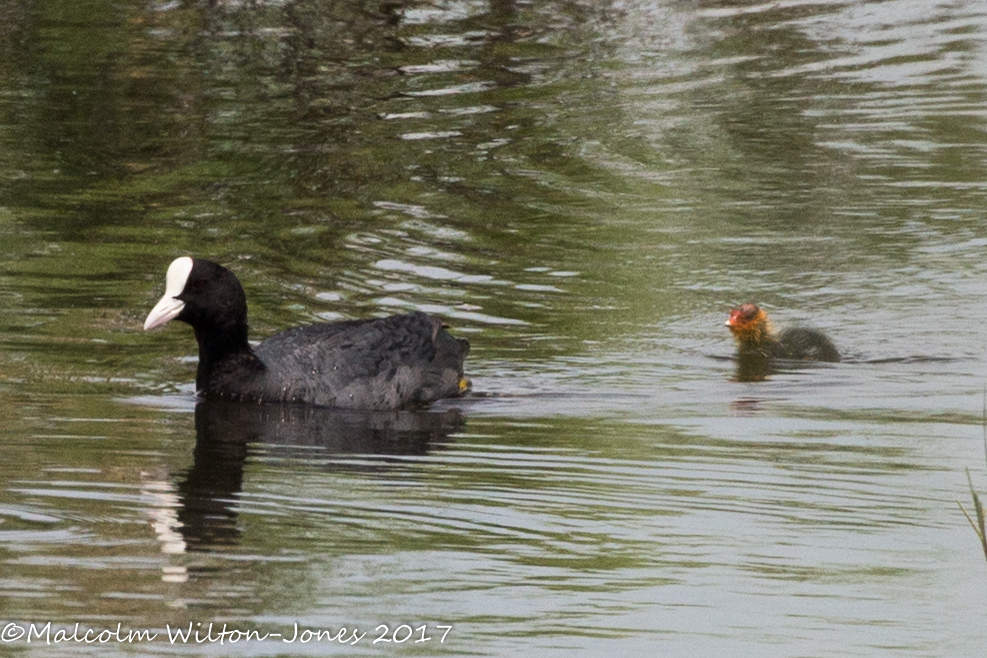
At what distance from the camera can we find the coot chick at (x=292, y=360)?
970 centimetres

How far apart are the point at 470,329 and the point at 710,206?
355 cm

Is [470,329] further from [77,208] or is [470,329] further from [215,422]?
[77,208]

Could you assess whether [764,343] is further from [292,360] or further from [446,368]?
[292,360]

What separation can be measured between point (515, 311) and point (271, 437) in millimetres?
2792

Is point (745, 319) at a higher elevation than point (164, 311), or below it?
below

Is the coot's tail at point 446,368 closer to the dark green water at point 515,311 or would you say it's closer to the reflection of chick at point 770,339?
the dark green water at point 515,311

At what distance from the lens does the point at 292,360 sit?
9.75 meters

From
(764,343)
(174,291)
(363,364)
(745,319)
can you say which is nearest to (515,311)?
(745,319)

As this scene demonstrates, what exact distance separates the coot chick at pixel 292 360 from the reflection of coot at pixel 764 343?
5.62 ft

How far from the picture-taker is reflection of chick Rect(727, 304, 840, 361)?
10547mm

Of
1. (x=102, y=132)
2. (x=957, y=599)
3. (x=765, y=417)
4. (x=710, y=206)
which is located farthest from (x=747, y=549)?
(x=102, y=132)

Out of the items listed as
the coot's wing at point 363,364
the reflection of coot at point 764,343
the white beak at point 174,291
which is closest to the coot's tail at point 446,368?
the coot's wing at point 363,364

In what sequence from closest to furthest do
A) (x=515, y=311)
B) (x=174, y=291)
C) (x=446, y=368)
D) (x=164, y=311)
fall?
(x=164, y=311) → (x=174, y=291) → (x=446, y=368) → (x=515, y=311)

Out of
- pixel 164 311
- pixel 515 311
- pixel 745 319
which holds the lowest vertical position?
pixel 515 311
